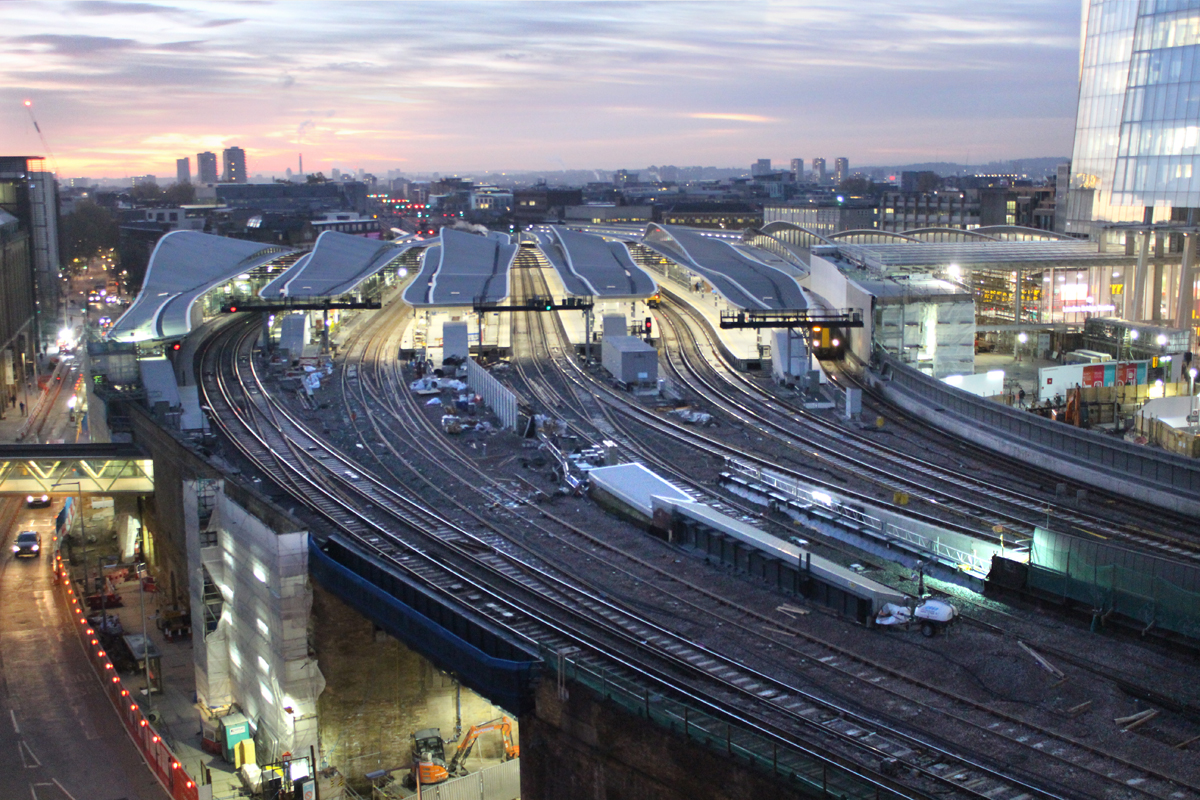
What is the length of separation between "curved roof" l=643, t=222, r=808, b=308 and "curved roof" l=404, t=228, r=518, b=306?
7.44 metres

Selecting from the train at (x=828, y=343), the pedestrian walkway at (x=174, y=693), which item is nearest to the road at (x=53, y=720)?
the pedestrian walkway at (x=174, y=693)

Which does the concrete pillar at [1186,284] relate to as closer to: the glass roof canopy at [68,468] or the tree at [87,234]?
the glass roof canopy at [68,468]

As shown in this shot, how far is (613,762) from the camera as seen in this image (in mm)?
14188

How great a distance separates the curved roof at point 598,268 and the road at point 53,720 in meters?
22.4

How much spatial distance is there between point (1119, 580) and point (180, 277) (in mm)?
42944

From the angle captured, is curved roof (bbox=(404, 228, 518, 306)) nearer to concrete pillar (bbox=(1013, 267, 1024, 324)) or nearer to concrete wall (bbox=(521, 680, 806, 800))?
concrete pillar (bbox=(1013, 267, 1024, 324))

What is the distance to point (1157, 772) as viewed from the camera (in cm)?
1261

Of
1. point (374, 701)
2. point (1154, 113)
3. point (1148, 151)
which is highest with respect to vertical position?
point (1154, 113)

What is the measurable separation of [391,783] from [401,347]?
1014 inches

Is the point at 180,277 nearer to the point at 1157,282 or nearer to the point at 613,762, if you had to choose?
the point at 1157,282

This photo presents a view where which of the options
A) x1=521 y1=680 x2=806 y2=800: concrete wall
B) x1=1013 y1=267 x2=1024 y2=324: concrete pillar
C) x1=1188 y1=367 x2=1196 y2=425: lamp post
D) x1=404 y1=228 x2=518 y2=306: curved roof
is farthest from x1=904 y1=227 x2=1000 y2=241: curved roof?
x1=521 y1=680 x2=806 y2=800: concrete wall

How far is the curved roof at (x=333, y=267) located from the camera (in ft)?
152

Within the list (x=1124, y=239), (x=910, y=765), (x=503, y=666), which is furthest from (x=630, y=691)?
(x=1124, y=239)

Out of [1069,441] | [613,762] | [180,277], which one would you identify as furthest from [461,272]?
[613,762]
